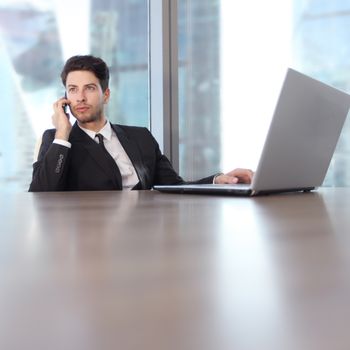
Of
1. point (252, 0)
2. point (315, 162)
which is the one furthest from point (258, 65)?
point (315, 162)

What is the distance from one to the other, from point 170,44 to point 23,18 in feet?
2.60

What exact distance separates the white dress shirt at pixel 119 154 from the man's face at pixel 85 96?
7 centimetres

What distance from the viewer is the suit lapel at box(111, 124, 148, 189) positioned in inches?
75.0

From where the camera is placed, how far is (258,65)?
103 inches

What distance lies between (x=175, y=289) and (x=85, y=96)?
1898 millimetres

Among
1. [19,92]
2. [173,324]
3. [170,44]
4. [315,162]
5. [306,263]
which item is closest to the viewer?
[173,324]

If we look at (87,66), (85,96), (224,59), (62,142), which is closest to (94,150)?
(62,142)

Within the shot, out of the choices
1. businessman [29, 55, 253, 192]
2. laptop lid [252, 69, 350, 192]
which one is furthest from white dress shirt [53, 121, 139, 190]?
laptop lid [252, 69, 350, 192]

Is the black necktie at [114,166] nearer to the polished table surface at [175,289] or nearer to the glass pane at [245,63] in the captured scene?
the glass pane at [245,63]

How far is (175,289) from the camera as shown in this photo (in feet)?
0.66

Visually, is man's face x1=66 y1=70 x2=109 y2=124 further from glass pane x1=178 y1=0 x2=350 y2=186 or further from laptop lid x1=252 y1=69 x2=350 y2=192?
laptop lid x1=252 y1=69 x2=350 y2=192

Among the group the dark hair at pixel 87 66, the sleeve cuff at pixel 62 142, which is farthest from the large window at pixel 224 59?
the sleeve cuff at pixel 62 142

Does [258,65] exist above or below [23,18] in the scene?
below

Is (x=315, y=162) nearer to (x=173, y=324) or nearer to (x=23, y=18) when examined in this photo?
(x=173, y=324)
